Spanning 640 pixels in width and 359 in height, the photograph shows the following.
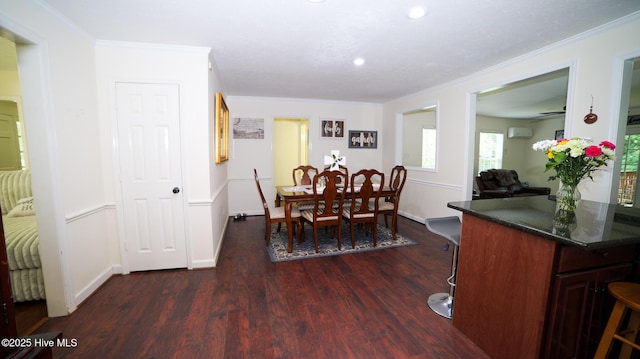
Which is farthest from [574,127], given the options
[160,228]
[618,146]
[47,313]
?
[47,313]

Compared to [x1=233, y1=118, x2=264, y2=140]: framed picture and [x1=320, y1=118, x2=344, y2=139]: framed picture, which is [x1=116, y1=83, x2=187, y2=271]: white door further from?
[x1=320, y1=118, x2=344, y2=139]: framed picture

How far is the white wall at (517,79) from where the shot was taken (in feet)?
7.27

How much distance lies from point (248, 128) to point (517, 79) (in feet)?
13.9

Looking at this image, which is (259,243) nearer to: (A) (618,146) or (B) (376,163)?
(B) (376,163)

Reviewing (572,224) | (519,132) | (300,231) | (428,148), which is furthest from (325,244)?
(519,132)

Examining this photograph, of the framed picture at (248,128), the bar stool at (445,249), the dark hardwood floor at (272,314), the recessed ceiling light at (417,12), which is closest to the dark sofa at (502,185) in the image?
the dark hardwood floor at (272,314)

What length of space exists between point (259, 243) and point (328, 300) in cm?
165

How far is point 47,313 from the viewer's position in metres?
2.03

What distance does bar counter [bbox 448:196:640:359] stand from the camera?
4.32 feet

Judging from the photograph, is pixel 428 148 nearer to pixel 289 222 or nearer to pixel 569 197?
pixel 289 222

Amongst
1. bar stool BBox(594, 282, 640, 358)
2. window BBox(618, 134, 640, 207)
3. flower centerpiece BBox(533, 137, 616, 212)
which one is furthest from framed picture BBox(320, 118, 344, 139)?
window BBox(618, 134, 640, 207)

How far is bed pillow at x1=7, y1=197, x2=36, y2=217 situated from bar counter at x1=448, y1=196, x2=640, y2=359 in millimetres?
4260

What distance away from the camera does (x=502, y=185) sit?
20.2 ft

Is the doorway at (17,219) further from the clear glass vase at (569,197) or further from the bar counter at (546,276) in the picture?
the clear glass vase at (569,197)
